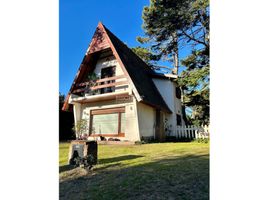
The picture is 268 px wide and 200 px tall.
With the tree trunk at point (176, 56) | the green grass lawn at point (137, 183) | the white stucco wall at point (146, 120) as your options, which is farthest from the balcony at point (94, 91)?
the tree trunk at point (176, 56)

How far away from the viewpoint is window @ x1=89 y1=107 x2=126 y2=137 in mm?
9641

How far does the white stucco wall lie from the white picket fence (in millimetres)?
1696

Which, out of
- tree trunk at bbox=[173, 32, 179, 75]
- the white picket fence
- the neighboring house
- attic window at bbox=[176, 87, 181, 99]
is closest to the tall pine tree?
tree trunk at bbox=[173, 32, 179, 75]

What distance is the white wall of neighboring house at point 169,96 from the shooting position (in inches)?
439

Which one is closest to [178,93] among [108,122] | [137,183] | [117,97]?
[117,97]

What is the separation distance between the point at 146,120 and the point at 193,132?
2604 mm

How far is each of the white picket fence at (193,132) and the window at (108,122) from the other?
324 cm

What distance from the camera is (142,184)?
2.57 metres
